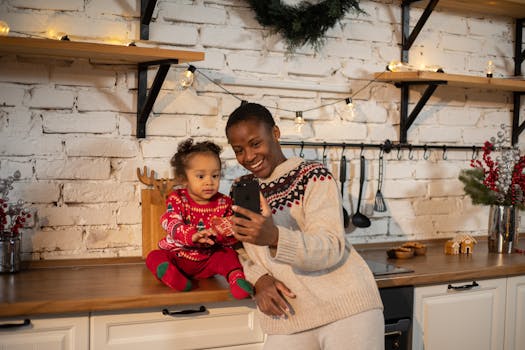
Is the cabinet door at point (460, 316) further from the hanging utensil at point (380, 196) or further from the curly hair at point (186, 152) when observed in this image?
the curly hair at point (186, 152)

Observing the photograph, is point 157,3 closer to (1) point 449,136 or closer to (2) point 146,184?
(2) point 146,184

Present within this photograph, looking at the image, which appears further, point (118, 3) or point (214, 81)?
point (214, 81)

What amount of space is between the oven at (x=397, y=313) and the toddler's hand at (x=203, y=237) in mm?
646

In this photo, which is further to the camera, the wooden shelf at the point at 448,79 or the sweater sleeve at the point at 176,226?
the wooden shelf at the point at 448,79

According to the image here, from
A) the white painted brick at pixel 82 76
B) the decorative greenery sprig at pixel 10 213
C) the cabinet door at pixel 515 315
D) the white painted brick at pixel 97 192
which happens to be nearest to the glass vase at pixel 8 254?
the decorative greenery sprig at pixel 10 213

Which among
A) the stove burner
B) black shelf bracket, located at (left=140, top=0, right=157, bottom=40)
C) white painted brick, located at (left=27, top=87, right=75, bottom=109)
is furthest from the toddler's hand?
black shelf bracket, located at (left=140, top=0, right=157, bottom=40)

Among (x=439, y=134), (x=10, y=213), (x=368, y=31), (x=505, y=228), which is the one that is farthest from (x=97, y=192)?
(x=505, y=228)

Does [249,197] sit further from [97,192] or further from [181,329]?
[97,192]

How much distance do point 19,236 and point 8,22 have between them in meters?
0.76

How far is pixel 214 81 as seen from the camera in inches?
101

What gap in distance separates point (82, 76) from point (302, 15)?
3.00 ft

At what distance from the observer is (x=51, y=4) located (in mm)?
2299

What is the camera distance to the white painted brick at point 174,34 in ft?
8.09

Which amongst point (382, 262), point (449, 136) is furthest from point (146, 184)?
point (449, 136)
